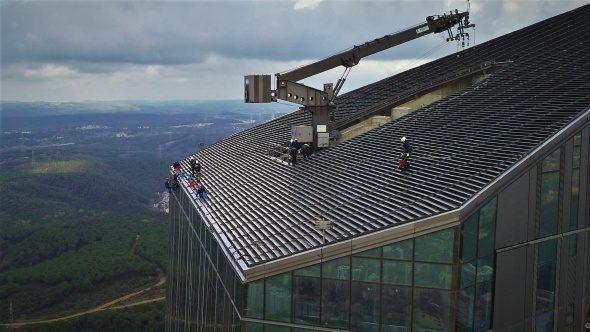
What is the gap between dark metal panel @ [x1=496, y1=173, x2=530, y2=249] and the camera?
25484 millimetres

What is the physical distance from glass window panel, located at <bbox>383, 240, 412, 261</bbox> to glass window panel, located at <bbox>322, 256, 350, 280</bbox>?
148 centimetres

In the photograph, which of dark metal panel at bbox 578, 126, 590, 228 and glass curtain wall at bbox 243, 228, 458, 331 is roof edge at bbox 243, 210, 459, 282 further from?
dark metal panel at bbox 578, 126, 590, 228

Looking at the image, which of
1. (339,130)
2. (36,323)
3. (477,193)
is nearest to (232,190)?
(339,130)

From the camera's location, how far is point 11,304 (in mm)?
132125

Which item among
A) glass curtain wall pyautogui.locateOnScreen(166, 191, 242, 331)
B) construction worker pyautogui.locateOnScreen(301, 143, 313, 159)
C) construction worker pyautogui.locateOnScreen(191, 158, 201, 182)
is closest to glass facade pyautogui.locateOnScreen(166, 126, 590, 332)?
glass curtain wall pyautogui.locateOnScreen(166, 191, 242, 331)

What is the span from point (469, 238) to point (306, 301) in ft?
21.2

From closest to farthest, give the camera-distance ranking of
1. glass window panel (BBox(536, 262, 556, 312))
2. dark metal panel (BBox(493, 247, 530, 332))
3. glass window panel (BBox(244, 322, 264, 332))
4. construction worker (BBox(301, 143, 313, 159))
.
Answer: glass window panel (BBox(244, 322, 264, 332)), dark metal panel (BBox(493, 247, 530, 332)), glass window panel (BBox(536, 262, 556, 312)), construction worker (BBox(301, 143, 313, 159))

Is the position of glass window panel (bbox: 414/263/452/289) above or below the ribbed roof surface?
below

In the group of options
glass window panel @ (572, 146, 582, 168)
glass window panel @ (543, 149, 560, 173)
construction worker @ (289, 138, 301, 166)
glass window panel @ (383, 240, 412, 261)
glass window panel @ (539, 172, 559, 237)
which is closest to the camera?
glass window panel @ (383, 240, 412, 261)

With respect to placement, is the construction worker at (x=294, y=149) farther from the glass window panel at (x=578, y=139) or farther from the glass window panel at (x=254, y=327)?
the glass window panel at (x=578, y=139)

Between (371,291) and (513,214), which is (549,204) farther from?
(371,291)

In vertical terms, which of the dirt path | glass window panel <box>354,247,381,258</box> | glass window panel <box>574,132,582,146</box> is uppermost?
glass window panel <box>574,132,582,146</box>

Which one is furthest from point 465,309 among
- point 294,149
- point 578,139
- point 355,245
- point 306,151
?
point 306,151

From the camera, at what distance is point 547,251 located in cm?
2755
